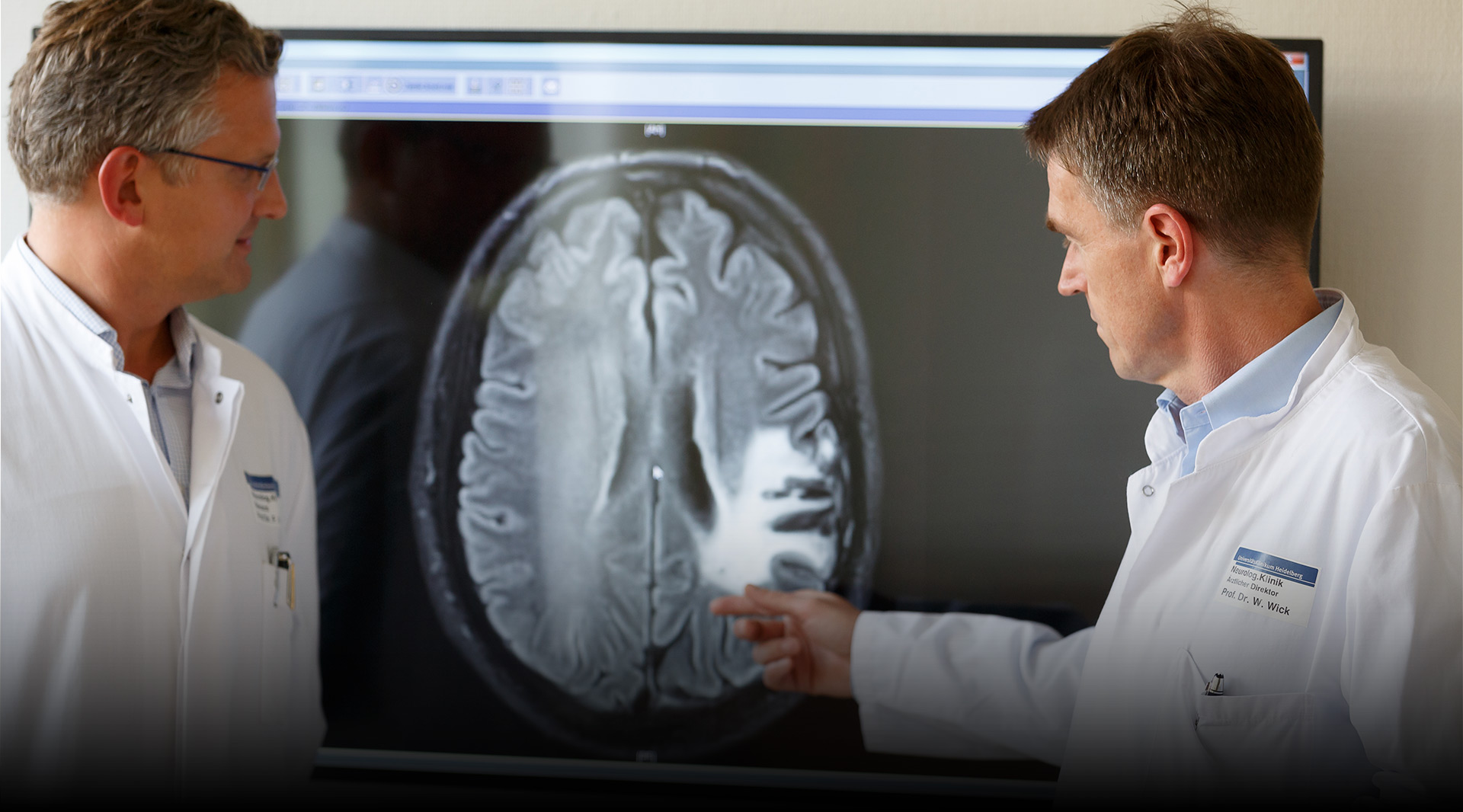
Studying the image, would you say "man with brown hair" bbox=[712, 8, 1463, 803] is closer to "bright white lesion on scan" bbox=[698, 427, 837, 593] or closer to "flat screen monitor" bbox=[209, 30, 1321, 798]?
"flat screen monitor" bbox=[209, 30, 1321, 798]

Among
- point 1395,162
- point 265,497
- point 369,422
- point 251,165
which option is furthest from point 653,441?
point 1395,162

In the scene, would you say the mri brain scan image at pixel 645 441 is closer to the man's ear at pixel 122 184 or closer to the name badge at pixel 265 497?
the name badge at pixel 265 497

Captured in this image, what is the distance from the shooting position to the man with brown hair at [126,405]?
3.70 ft

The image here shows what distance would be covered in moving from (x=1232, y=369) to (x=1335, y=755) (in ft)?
1.30

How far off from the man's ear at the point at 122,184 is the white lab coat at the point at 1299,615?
1.29m

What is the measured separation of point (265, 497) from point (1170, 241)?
1.24 meters

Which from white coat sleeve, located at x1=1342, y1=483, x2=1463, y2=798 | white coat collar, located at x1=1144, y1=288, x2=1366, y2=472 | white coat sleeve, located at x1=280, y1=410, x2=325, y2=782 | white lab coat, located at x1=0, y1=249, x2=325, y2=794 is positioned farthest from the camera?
white coat sleeve, located at x1=280, y1=410, x2=325, y2=782

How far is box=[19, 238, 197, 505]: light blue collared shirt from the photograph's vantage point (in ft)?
3.89

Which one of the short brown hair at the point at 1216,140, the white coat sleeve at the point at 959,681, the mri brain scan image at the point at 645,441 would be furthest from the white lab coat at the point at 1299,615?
the mri brain scan image at the point at 645,441

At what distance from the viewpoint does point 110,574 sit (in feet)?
3.76

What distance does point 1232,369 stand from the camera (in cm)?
103

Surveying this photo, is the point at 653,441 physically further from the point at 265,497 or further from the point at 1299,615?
the point at 1299,615

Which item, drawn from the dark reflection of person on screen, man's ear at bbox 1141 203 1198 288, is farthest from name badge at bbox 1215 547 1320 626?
the dark reflection of person on screen

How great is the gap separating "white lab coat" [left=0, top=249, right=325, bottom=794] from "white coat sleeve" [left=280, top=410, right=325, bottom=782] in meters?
0.10
